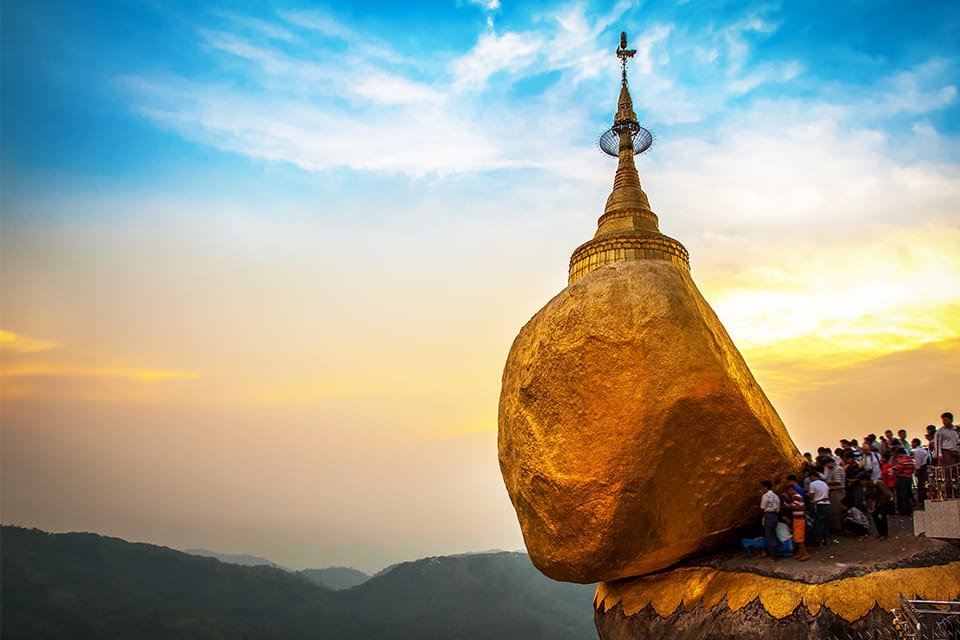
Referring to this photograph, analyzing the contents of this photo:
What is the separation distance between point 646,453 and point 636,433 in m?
0.36

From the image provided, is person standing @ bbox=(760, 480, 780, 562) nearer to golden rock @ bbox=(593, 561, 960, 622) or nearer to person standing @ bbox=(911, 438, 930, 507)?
golden rock @ bbox=(593, 561, 960, 622)

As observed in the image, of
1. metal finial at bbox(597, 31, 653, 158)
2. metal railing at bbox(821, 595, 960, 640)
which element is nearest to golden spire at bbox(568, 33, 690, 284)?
metal finial at bbox(597, 31, 653, 158)

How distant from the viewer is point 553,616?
86.8m

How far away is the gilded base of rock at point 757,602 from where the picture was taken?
8.35 meters

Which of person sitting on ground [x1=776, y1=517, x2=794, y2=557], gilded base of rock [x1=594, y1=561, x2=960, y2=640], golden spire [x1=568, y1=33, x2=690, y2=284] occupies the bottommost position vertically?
gilded base of rock [x1=594, y1=561, x2=960, y2=640]

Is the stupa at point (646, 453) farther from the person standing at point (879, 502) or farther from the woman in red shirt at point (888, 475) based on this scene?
the woman in red shirt at point (888, 475)

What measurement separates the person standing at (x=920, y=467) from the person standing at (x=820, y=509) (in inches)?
79.0

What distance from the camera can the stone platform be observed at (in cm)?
839

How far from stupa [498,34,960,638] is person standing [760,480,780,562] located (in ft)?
1.77

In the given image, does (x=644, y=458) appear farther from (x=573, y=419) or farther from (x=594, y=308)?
(x=594, y=308)

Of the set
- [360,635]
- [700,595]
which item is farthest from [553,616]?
[700,595]

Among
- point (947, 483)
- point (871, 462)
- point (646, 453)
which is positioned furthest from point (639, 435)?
point (871, 462)

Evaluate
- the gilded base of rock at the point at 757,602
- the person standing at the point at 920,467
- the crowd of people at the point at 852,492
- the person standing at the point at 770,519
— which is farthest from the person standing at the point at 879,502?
the person standing at the point at 770,519

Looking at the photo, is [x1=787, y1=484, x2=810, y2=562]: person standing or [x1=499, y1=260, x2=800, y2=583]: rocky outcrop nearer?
[x1=787, y1=484, x2=810, y2=562]: person standing
